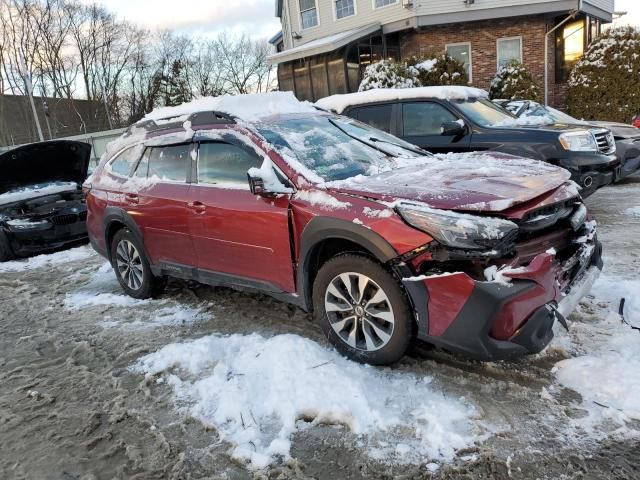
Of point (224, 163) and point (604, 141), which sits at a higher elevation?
point (224, 163)

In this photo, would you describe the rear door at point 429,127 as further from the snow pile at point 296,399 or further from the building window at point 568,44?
the building window at point 568,44

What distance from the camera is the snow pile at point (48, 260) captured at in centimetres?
731

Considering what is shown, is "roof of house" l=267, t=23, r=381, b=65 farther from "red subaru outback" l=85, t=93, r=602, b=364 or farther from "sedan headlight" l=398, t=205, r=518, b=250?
"sedan headlight" l=398, t=205, r=518, b=250

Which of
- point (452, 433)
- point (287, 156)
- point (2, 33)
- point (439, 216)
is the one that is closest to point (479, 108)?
point (287, 156)

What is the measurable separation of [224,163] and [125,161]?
170 cm

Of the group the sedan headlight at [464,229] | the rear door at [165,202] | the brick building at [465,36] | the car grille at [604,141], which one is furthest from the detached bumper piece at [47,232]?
the brick building at [465,36]

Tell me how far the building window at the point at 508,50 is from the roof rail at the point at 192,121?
16183 millimetres

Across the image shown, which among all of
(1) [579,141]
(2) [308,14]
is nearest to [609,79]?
(1) [579,141]

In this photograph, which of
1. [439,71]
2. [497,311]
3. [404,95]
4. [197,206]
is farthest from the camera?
[439,71]

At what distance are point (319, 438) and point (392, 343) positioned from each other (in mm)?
756

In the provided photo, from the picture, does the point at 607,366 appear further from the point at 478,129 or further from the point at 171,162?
the point at 478,129

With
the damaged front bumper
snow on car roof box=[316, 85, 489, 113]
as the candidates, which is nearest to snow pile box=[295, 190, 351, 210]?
the damaged front bumper

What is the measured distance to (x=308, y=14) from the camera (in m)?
21.6

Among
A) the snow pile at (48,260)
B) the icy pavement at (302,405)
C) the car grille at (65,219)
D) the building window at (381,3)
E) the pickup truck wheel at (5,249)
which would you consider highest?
the building window at (381,3)
